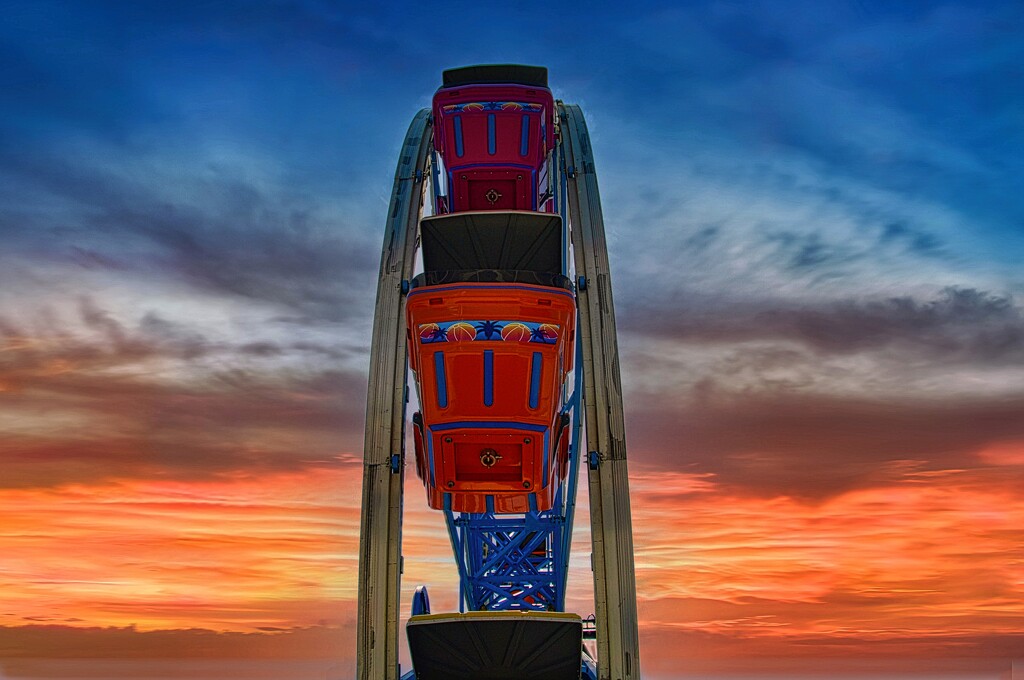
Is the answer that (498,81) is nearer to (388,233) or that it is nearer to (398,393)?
(388,233)

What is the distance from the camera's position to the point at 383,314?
17.5m

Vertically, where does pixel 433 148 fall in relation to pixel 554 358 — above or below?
above

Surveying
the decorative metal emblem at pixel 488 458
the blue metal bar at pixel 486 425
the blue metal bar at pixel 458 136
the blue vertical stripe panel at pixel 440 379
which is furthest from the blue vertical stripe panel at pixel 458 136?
the decorative metal emblem at pixel 488 458

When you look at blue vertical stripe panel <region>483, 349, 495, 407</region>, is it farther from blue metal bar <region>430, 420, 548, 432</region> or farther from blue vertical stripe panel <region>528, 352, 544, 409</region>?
blue vertical stripe panel <region>528, 352, 544, 409</region>

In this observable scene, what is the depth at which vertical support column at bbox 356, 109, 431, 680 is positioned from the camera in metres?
15.5

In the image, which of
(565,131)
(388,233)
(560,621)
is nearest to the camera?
(560,621)

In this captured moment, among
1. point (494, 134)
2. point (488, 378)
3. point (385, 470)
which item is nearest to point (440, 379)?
point (488, 378)

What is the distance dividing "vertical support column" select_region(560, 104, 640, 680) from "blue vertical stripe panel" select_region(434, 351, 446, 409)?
2.46 m

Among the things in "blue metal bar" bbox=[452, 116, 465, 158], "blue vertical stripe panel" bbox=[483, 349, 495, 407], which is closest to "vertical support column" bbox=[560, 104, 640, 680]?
"blue vertical stripe panel" bbox=[483, 349, 495, 407]

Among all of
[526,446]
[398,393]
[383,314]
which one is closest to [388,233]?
[383,314]

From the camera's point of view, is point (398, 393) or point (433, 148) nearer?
point (398, 393)

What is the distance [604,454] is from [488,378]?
2.35 metres

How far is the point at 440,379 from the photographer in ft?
54.5

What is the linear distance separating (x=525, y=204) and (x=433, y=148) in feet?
8.12
